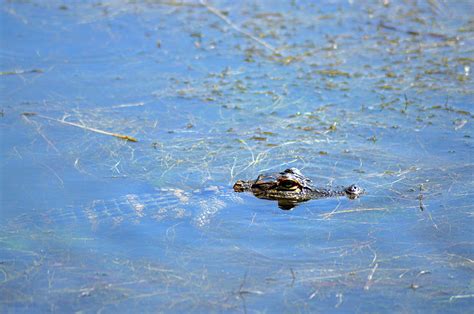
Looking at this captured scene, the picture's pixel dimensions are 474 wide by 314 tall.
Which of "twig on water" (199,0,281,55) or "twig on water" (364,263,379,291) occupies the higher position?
"twig on water" (364,263,379,291)

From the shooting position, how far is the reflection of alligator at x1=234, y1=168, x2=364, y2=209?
743 centimetres

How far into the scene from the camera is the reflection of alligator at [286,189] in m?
7.43

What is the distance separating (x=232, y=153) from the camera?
8422 millimetres

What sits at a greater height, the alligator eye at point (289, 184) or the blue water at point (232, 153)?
the alligator eye at point (289, 184)

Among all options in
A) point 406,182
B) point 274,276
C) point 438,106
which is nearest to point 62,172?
point 274,276

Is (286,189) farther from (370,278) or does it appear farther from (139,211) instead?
(370,278)

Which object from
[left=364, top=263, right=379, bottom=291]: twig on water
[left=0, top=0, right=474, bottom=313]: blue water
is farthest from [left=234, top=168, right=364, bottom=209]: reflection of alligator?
[left=364, top=263, right=379, bottom=291]: twig on water

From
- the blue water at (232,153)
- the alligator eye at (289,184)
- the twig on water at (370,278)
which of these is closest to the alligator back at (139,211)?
the blue water at (232,153)

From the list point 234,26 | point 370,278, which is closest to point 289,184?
point 370,278

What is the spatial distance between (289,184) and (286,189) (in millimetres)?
57

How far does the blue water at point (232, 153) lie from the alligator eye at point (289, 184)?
0.22 meters

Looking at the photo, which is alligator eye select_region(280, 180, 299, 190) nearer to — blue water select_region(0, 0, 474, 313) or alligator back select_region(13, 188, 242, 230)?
blue water select_region(0, 0, 474, 313)

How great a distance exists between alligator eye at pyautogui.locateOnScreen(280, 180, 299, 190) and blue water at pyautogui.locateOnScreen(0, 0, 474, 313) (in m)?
0.22

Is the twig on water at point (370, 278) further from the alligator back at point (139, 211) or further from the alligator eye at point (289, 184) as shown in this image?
the alligator back at point (139, 211)
